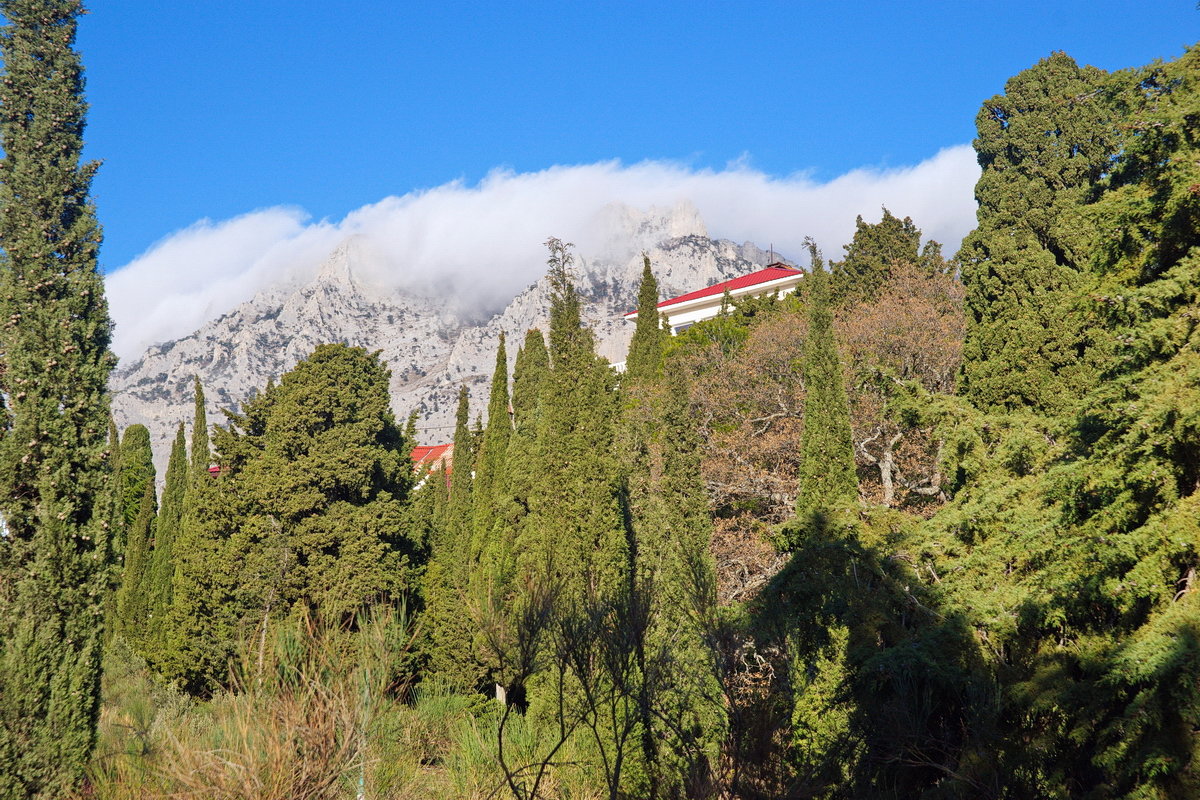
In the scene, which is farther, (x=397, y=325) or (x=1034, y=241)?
(x=397, y=325)

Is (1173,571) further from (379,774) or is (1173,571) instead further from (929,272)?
(929,272)

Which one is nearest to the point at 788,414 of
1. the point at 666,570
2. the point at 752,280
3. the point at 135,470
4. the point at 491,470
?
the point at 666,570

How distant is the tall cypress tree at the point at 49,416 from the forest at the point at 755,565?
30mm

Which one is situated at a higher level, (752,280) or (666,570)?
(752,280)

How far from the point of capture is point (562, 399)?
58.9 ft

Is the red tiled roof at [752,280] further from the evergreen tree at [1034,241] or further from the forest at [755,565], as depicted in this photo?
the evergreen tree at [1034,241]

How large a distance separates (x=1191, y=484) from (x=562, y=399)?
1293 cm

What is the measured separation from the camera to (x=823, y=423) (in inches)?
637

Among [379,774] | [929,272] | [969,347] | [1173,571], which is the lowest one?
[379,774]

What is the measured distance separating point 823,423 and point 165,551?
22365 mm

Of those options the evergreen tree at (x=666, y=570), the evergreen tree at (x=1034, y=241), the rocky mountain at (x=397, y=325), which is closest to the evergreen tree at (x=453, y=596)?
the evergreen tree at (x=666, y=570)

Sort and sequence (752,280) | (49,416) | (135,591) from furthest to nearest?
1. (752,280)
2. (135,591)
3. (49,416)

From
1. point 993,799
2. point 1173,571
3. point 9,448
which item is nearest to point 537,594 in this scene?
point 993,799

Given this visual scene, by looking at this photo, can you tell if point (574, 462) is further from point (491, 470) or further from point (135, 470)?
point (135, 470)
